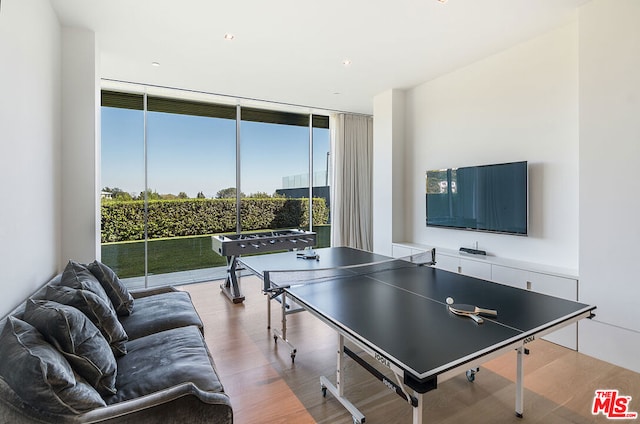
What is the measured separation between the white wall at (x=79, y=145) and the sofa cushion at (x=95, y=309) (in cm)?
140

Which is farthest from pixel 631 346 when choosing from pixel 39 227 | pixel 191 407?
pixel 39 227

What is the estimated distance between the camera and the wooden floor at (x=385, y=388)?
6.93 ft

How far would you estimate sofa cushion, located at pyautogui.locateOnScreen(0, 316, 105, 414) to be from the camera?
1195 mm

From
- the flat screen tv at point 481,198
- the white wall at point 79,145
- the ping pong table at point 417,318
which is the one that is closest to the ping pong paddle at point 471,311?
the ping pong table at point 417,318

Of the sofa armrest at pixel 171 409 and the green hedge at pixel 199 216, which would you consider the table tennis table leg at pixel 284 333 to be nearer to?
the sofa armrest at pixel 171 409

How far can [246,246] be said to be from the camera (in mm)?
4332

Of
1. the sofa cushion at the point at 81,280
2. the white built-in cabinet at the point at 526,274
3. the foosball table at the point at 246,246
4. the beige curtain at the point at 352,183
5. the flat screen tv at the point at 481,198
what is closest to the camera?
the sofa cushion at the point at 81,280

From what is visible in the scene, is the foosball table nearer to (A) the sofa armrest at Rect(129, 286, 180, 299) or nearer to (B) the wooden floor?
(A) the sofa armrest at Rect(129, 286, 180, 299)

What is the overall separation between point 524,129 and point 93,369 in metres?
4.40

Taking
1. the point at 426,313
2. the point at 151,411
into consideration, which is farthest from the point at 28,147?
the point at 426,313

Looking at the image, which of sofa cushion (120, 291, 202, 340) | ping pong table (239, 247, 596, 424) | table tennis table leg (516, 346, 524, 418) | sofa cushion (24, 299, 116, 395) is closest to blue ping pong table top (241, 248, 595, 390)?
ping pong table (239, 247, 596, 424)

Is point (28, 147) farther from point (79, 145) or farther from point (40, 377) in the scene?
point (40, 377)

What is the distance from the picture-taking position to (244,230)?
6105 millimetres

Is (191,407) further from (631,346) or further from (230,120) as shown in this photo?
(230,120)
